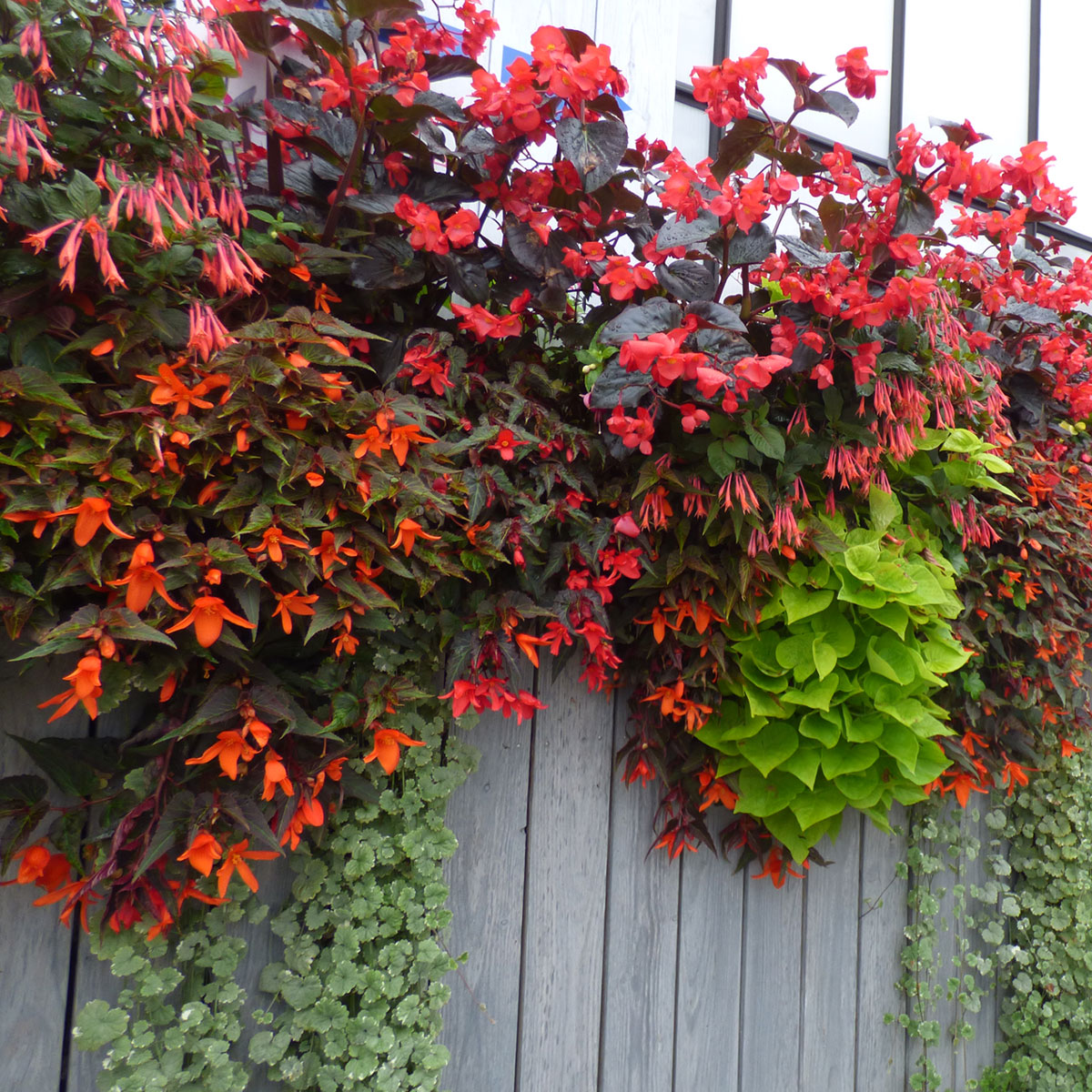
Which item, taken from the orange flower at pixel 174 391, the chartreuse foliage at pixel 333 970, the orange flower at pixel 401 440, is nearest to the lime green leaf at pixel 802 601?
the chartreuse foliage at pixel 333 970

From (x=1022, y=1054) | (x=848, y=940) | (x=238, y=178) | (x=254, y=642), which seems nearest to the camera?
(x=254, y=642)

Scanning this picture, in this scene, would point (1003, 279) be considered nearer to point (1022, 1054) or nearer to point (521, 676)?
point (521, 676)

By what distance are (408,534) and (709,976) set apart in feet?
3.60

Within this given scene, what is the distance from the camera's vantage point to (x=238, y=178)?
3.69 feet

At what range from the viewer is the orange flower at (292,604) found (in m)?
0.90

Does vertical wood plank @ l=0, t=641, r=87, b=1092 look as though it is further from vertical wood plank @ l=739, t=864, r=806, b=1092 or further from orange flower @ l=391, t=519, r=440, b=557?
vertical wood plank @ l=739, t=864, r=806, b=1092

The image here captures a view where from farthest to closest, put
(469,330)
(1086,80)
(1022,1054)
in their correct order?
1. (1086,80)
2. (1022,1054)
3. (469,330)

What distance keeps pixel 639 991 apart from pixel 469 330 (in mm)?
1182

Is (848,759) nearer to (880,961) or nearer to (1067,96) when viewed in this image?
(880,961)

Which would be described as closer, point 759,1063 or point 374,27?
point 374,27

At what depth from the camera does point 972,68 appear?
9.14ft

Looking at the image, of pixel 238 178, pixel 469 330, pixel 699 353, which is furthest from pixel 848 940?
pixel 238 178

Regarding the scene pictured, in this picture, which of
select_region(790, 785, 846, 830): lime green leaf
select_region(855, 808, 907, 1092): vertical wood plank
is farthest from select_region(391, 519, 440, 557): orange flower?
select_region(855, 808, 907, 1092): vertical wood plank

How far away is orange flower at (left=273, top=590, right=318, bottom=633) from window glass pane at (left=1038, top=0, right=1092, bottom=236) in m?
3.23
